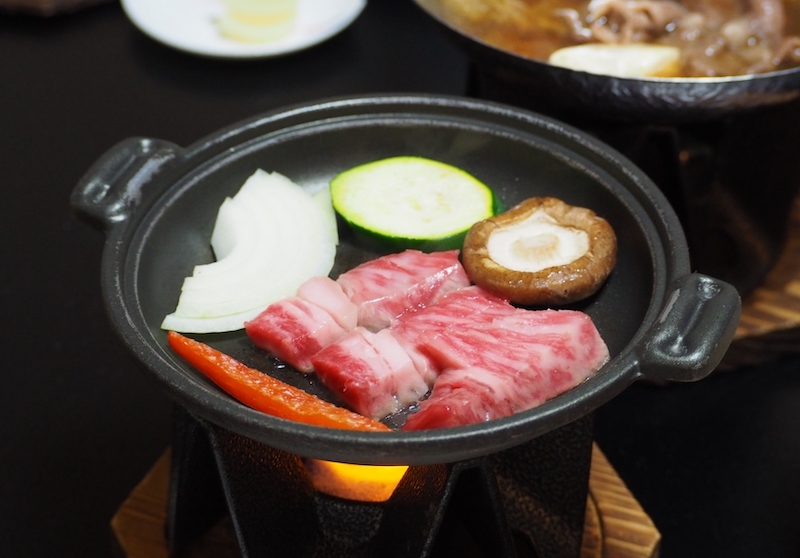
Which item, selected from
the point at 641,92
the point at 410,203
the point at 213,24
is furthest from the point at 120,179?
the point at 213,24

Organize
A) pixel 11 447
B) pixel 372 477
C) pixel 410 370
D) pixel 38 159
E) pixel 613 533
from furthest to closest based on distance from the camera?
pixel 38 159, pixel 11 447, pixel 613 533, pixel 372 477, pixel 410 370

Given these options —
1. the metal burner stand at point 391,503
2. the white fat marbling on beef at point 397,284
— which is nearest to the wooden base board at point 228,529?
the metal burner stand at point 391,503

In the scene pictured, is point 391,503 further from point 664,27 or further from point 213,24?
point 213,24

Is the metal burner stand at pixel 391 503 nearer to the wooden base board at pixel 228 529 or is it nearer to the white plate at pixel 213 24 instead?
the wooden base board at pixel 228 529

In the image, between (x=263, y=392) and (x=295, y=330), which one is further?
(x=295, y=330)

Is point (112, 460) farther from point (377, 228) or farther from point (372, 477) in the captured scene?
point (377, 228)

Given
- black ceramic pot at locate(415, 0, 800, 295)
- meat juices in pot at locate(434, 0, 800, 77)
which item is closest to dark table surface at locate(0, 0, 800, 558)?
black ceramic pot at locate(415, 0, 800, 295)

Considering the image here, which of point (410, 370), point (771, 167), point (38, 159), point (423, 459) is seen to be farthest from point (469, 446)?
point (38, 159)
